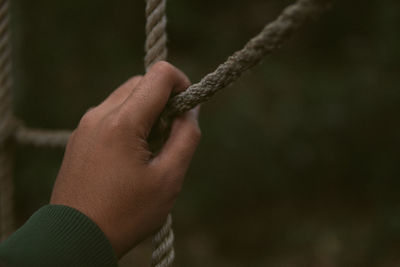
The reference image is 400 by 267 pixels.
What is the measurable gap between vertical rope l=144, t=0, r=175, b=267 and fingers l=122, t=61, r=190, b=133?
0.07 metres

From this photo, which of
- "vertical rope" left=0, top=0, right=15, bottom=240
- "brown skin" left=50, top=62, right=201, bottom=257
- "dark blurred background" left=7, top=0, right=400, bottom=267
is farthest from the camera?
"dark blurred background" left=7, top=0, right=400, bottom=267

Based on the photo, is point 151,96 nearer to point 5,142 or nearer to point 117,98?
point 117,98

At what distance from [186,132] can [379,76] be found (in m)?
1.34

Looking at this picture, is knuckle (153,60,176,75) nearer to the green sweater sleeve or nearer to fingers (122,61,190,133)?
fingers (122,61,190,133)

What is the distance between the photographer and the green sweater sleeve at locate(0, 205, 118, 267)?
41cm

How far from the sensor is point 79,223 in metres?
0.42

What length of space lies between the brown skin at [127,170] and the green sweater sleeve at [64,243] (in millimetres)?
11

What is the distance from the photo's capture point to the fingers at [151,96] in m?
0.45

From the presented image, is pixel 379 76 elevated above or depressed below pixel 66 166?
below

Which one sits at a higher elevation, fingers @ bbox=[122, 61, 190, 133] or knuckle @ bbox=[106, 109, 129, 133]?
fingers @ bbox=[122, 61, 190, 133]

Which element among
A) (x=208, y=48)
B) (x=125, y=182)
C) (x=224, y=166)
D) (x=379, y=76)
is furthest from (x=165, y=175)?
(x=208, y=48)

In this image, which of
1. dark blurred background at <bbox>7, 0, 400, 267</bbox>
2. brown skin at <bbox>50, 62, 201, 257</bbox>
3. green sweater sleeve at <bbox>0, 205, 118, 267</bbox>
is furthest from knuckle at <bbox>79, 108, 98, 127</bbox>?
dark blurred background at <bbox>7, 0, 400, 267</bbox>

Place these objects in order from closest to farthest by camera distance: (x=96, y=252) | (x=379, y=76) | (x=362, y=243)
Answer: (x=96, y=252), (x=362, y=243), (x=379, y=76)

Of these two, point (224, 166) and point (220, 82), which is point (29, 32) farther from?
point (220, 82)
